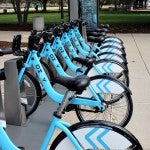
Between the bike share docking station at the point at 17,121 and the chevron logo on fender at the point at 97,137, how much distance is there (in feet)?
4.01

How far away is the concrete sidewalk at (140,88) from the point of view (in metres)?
4.96

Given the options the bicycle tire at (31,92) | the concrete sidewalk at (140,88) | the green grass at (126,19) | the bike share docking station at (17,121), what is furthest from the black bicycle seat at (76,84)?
the green grass at (126,19)

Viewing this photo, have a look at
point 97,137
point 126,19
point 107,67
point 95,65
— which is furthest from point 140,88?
point 126,19

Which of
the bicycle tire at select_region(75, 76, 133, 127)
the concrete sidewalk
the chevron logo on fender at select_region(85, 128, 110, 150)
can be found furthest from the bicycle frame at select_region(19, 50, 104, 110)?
the chevron logo on fender at select_region(85, 128, 110, 150)

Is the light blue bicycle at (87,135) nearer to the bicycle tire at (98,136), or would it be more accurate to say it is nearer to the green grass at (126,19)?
the bicycle tire at (98,136)

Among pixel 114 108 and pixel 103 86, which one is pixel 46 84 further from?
pixel 114 108

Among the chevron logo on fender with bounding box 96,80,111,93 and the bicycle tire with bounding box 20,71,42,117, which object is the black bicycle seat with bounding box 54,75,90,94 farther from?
the bicycle tire with bounding box 20,71,42,117

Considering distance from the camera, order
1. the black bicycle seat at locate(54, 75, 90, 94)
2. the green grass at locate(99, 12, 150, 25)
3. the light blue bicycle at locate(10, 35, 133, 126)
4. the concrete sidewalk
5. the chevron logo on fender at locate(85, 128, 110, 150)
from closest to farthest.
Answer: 1. the black bicycle seat at locate(54, 75, 90, 94)
2. the chevron logo on fender at locate(85, 128, 110, 150)
3. the light blue bicycle at locate(10, 35, 133, 126)
4. the concrete sidewalk
5. the green grass at locate(99, 12, 150, 25)

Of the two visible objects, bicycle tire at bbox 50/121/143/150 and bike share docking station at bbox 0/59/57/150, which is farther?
bike share docking station at bbox 0/59/57/150

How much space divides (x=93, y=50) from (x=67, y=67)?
2.06 ft

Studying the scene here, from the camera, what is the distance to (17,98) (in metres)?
4.68

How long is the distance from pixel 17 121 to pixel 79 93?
209 cm

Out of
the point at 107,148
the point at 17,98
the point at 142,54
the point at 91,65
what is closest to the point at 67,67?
the point at 91,65

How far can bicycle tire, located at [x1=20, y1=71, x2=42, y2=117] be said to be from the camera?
5.12 m
